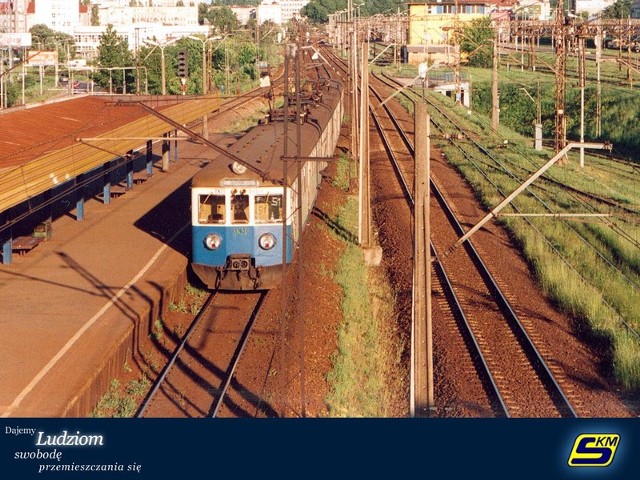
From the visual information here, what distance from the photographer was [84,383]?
11820 mm

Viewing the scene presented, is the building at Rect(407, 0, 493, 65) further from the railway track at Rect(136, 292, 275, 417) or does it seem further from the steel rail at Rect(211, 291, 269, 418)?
the railway track at Rect(136, 292, 275, 417)

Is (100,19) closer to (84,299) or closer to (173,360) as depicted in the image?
(84,299)

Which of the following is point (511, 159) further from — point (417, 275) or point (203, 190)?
point (417, 275)

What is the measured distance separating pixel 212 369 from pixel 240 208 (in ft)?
11.1

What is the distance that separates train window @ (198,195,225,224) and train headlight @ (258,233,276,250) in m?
0.69

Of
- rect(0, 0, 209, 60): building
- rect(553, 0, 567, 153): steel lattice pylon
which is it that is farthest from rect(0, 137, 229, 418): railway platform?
rect(0, 0, 209, 60): building

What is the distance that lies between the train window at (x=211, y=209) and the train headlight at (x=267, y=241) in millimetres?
685

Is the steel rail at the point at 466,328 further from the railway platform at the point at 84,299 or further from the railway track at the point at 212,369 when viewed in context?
the railway platform at the point at 84,299

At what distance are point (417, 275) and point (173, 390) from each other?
369 centimetres

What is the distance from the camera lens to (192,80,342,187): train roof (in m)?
16.2

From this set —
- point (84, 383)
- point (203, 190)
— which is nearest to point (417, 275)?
point (84, 383)
